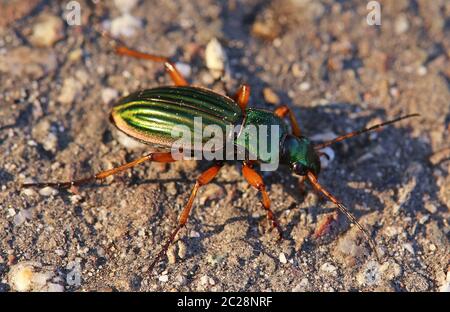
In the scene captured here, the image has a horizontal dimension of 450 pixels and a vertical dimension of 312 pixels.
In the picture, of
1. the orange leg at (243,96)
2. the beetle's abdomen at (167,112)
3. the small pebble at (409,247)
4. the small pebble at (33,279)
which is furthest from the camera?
the orange leg at (243,96)

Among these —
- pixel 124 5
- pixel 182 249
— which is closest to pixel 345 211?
pixel 182 249

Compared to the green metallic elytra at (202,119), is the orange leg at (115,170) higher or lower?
lower

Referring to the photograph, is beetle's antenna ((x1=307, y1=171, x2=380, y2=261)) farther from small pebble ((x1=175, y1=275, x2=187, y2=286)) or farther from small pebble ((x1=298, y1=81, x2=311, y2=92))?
small pebble ((x1=175, y1=275, x2=187, y2=286))

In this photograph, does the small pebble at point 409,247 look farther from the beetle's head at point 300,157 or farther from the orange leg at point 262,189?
the orange leg at point 262,189

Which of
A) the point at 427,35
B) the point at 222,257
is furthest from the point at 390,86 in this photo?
the point at 222,257

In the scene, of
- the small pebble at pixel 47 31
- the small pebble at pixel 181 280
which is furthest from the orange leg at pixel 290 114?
the small pebble at pixel 47 31

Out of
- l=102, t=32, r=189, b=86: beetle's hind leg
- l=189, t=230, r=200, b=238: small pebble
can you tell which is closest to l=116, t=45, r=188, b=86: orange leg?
l=102, t=32, r=189, b=86: beetle's hind leg
